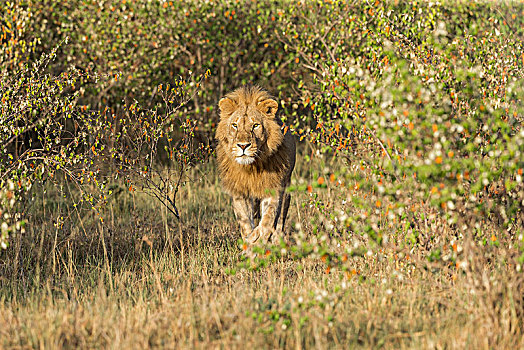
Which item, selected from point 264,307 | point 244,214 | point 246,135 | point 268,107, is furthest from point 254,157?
point 264,307

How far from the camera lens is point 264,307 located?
14.2ft

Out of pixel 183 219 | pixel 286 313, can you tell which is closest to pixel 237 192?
pixel 183 219

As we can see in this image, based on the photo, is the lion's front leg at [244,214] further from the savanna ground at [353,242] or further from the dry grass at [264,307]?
the dry grass at [264,307]

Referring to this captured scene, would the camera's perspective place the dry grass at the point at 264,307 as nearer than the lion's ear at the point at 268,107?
Yes

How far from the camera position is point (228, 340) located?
13.1 feet

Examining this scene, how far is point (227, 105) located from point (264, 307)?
3116 millimetres

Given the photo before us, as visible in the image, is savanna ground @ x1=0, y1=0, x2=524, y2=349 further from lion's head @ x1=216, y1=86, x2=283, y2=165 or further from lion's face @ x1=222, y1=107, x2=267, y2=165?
lion's face @ x1=222, y1=107, x2=267, y2=165

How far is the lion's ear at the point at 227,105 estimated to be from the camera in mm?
6828

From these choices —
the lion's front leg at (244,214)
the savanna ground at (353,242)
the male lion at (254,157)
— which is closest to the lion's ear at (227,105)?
the male lion at (254,157)

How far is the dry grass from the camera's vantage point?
407 centimetres

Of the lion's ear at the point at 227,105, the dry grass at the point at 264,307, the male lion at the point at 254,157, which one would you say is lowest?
the dry grass at the point at 264,307

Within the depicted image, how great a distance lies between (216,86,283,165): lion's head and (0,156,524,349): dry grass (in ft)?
3.95

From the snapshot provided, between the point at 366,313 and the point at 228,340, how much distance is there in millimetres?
1075

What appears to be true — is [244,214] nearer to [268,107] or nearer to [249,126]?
[249,126]
